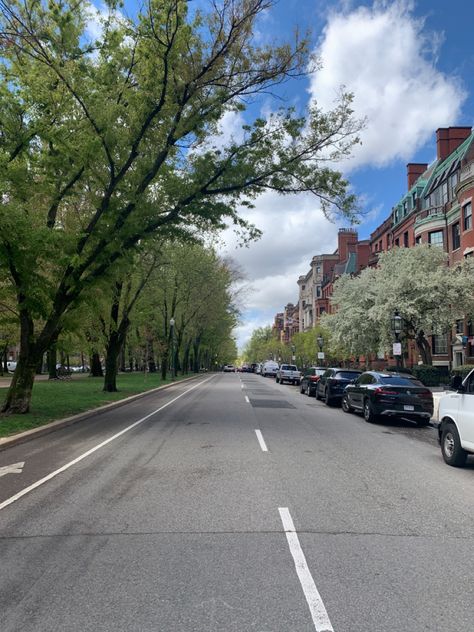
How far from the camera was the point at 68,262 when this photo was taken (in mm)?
13914

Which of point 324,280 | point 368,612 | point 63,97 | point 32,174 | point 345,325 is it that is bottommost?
point 368,612

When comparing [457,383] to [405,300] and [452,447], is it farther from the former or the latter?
[405,300]

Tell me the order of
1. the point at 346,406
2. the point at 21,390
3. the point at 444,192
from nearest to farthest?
1. the point at 21,390
2. the point at 346,406
3. the point at 444,192

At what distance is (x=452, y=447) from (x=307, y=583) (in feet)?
19.3

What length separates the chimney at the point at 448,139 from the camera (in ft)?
133

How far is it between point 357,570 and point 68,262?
11.6m

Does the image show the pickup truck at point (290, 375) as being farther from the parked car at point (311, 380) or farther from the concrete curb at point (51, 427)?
the concrete curb at point (51, 427)

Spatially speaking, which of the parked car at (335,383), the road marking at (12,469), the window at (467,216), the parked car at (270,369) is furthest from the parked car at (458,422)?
the parked car at (270,369)

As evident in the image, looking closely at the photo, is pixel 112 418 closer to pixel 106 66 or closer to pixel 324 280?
pixel 106 66

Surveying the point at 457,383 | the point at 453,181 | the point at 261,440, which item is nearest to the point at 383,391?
the point at 261,440

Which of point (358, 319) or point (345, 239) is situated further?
point (345, 239)

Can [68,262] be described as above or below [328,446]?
above

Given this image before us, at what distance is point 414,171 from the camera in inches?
1881

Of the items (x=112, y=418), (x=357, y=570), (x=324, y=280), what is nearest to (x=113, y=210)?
(x=112, y=418)
